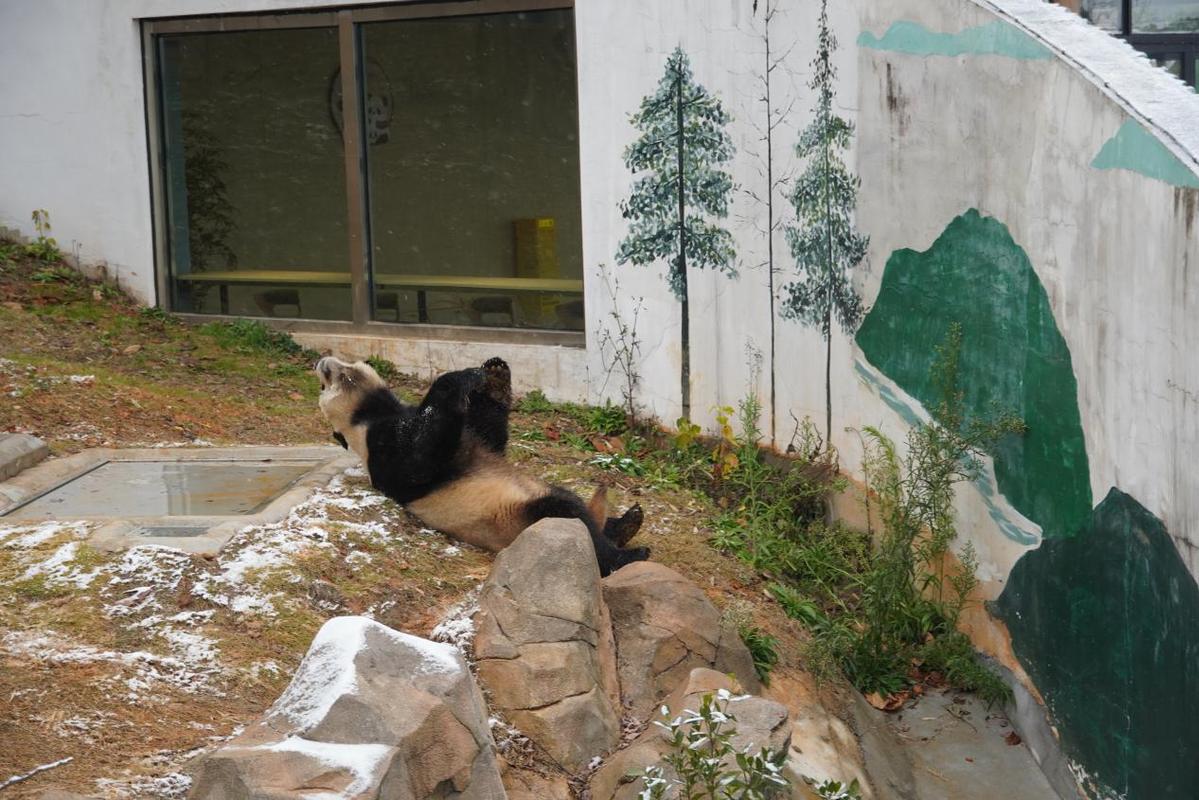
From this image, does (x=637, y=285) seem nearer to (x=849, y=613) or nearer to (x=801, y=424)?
(x=801, y=424)

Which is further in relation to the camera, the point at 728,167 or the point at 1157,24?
the point at 1157,24

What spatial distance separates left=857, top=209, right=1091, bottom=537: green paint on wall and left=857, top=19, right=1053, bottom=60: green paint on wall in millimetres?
731

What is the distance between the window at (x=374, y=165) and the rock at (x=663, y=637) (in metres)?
4.08

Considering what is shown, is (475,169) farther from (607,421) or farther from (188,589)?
(188,589)

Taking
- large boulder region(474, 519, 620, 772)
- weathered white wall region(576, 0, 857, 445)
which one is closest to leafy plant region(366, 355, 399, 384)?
weathered white wall region(576, 0, 857, 445)

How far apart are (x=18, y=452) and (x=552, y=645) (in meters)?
3.09

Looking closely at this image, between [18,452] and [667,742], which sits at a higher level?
[18,452]

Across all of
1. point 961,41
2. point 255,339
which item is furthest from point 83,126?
point 961,41

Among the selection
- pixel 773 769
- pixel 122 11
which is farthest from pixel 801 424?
pixel 122 11

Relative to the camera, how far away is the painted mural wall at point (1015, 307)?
180 inches

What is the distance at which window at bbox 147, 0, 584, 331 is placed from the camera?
32.1 feet

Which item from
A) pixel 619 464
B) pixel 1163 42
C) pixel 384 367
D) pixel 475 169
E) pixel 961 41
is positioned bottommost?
pixel 619 464

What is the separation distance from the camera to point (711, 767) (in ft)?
13.0

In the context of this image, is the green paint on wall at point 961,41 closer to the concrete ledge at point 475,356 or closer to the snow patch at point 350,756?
the concrete ledge at point 475,356
